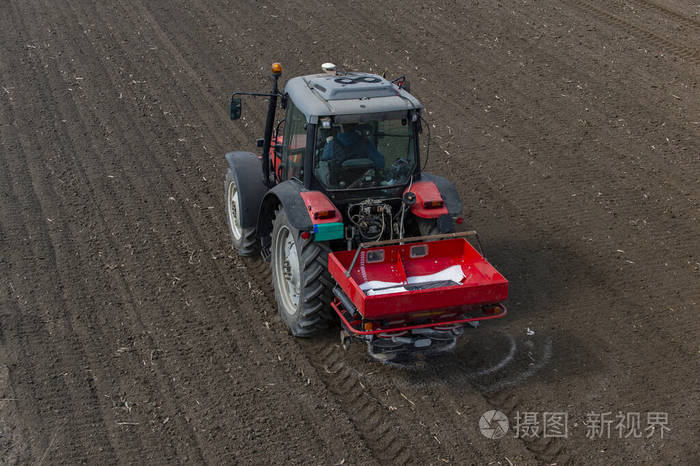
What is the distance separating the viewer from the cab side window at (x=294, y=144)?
8141mm

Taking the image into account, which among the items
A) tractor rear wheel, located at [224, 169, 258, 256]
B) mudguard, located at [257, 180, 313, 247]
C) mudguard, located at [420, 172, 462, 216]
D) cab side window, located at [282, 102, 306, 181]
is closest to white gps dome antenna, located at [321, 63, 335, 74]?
cab side window, located at [282, 102, 306, 181]

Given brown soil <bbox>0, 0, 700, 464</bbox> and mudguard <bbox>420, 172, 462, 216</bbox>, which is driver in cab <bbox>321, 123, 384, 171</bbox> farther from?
brown soil <bbox>0, 0, 700, 464</bbox>

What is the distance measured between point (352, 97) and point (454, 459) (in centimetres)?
352

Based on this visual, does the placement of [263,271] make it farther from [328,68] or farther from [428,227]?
[328,68]

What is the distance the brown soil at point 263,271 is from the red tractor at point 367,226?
1.77 feet

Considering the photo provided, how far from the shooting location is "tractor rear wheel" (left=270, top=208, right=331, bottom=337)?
7570 millimetres

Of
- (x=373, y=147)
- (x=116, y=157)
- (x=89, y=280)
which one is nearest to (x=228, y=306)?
(x=89, y=280)

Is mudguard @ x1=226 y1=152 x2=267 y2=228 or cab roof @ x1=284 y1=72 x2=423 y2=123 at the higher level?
cab roof @ x1=284 y1=72 x2=423 y2=123

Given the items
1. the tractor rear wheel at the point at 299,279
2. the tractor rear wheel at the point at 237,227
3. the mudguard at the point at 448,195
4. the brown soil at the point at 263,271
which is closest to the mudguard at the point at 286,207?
the tractor rear wheel at the point at 299,279

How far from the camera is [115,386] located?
742 cm

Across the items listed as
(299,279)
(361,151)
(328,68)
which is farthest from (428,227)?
(328,68)

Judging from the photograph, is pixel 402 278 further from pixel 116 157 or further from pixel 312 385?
pixel 116 157

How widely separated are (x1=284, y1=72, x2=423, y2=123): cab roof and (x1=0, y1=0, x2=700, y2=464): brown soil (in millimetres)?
2300

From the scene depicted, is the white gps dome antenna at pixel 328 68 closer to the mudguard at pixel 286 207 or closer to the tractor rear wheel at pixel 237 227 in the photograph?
the mudguard at pixel 286 207
